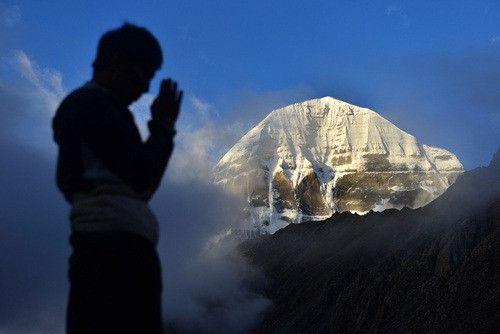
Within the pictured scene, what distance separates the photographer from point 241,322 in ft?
275

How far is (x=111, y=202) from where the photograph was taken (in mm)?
2625

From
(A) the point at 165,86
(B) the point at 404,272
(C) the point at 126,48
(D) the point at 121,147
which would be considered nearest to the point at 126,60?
(C) the point at 126,48

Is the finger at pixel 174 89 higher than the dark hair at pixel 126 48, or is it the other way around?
the dark hair at pixel 126 48

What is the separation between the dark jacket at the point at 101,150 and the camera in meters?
2.67

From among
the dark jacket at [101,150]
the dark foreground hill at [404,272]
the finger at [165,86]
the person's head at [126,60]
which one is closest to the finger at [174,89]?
the finger at [165,86]

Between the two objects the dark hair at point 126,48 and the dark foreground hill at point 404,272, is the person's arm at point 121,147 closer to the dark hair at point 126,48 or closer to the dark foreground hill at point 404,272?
the dark hair at point 126,48

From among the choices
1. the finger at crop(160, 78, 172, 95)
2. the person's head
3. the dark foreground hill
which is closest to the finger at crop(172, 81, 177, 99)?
the finger at crop(160, 78, 172, 95)

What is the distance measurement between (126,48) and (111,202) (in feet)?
2.06

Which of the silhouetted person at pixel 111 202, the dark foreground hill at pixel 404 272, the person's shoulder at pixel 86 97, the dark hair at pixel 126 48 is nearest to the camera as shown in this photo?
the silhouetted person at pixel 111 202

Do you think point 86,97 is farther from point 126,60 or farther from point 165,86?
point 165,86

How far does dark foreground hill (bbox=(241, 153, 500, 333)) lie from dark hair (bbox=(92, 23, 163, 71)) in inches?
1221

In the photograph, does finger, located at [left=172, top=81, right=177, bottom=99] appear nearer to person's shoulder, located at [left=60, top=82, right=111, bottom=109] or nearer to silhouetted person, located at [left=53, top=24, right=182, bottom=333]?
silhouetted person, located at [left=53, top=24, right=182, bottom=333]

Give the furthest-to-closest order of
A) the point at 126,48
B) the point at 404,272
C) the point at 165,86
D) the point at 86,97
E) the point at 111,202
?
the point at 404,272, the point at 165,86, the point at 126,48, the point at 86,97, the point at 111,202

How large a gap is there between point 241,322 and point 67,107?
3261 inches
